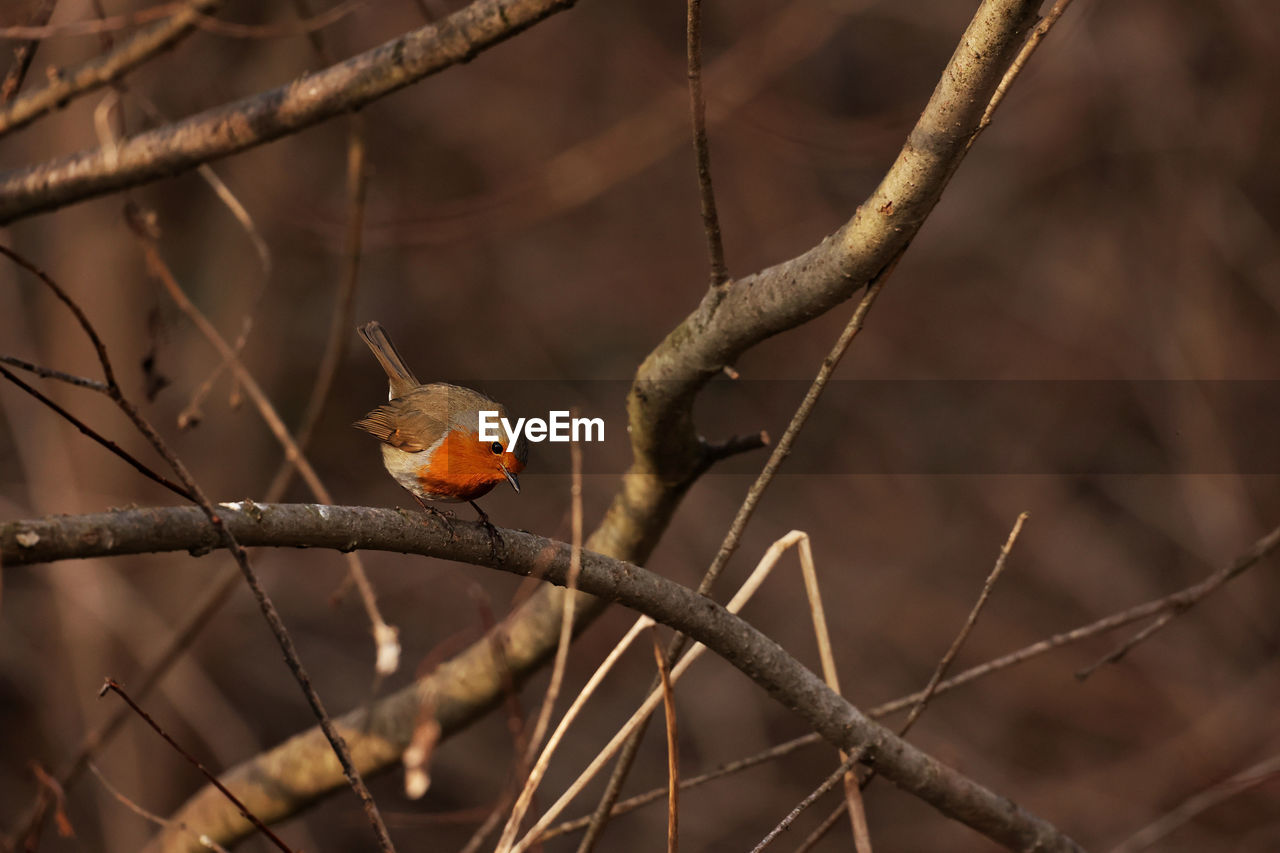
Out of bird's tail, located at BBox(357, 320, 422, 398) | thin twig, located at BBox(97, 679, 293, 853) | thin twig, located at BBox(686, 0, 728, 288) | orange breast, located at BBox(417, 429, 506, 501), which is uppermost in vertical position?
thin twig, located at BBox(686, 0, 728, 288)

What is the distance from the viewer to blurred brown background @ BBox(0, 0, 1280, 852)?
4680mm

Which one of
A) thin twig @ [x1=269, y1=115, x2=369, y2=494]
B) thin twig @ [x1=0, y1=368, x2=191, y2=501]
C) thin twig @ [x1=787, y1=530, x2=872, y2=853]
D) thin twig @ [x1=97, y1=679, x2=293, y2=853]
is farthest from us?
thin twig @ [x1=269, y1=115, x2=369, y2=494]

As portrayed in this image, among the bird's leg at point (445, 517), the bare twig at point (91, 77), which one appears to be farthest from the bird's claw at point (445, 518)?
the bare twig at point (91, 77)

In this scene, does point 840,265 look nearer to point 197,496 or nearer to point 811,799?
point 811,799

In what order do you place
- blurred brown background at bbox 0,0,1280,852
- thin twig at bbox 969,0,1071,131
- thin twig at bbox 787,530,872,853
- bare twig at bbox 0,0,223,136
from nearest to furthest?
thin twig at bbox 969,0,1071,131 < thin twig at bbox 787,530,872,853 < bare twig at bbox 0,0,223,136 < blurred brown background at bbox 0,0,1280,852

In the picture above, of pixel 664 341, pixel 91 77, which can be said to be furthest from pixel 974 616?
pixel 91 77

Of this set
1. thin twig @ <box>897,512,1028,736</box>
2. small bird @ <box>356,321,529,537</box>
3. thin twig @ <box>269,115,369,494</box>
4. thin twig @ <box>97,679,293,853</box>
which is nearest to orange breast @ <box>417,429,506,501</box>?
small bird @ <box>356,321,529,537</box>

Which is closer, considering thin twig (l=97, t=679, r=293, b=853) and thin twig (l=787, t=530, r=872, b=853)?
thin twig (l=97, t=679, r=293, b=853)

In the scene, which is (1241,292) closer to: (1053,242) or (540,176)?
(1053,242)

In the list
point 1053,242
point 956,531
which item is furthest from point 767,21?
point 956,531

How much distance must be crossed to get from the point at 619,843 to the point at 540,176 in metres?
3.57

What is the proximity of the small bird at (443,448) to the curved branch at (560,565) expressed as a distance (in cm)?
23

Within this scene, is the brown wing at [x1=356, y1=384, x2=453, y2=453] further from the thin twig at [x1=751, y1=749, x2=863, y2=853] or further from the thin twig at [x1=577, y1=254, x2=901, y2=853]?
the thin twig at [x1=751, y1=749, x2=863, y2=853]

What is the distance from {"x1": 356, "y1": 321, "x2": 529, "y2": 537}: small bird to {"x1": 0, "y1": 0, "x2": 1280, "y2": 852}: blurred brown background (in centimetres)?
235
